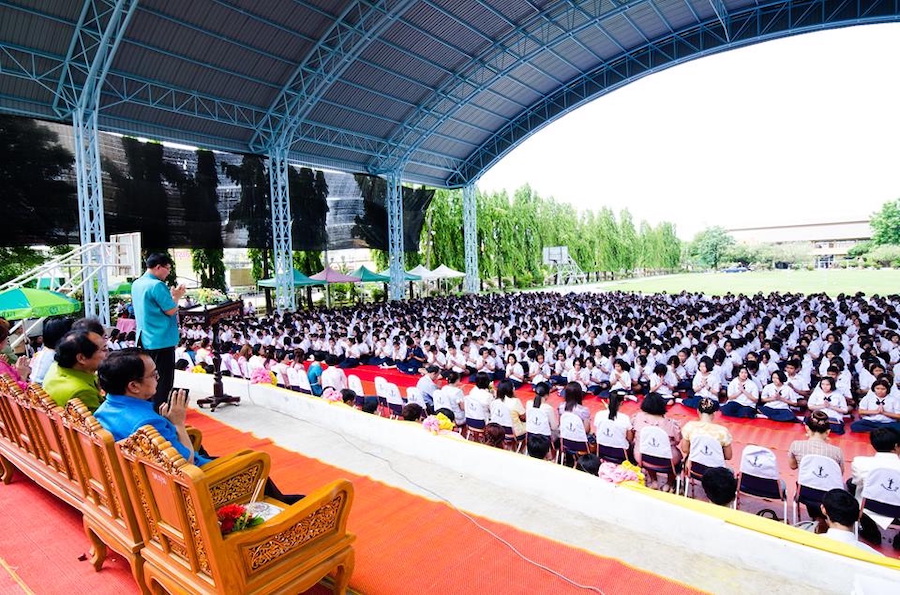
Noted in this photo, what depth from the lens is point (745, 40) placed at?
16703mm

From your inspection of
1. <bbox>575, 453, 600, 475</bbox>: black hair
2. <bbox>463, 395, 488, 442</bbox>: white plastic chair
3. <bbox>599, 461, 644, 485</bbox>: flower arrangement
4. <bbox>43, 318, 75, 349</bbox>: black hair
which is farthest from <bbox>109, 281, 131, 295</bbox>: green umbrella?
<bbox>599, 461, 644, 485</bbox>: flower arrangement

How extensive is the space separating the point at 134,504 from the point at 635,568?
2.46 m

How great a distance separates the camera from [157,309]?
356 centimetres

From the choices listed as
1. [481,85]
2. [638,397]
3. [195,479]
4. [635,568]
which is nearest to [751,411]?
[638,397]

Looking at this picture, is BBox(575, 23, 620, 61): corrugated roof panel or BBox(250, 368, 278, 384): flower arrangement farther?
BBox(575, 23, 620, 61): corrugated roof panel

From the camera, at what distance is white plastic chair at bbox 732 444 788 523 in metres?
3.67

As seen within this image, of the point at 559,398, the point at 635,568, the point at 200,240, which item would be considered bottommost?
A: the point at 559,398

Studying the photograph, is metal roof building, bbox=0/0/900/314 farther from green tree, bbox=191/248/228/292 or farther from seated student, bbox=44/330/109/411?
seated student, bbox=44/330/109/411

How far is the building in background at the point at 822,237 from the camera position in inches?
2149

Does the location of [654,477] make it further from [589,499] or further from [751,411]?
[751,411]

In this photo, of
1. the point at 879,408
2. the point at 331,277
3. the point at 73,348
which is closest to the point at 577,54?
the point at 331,277

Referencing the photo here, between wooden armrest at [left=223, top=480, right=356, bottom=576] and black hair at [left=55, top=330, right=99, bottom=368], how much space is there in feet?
5.71

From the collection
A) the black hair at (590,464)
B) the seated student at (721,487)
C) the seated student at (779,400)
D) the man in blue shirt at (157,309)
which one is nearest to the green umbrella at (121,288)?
the man in blue shirt at (157,309)

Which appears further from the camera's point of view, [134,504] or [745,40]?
[745,40]
